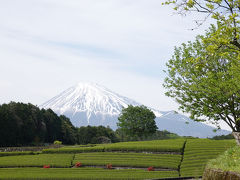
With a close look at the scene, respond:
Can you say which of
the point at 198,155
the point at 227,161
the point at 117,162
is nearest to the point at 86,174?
the point at 117,162

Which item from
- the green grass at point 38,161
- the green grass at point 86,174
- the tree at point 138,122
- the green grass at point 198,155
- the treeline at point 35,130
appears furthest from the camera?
the tree at point 138,122

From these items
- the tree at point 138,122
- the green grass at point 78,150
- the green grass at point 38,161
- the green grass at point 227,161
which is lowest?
the green grass at point 38,161

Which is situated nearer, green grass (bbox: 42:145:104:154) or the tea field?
the tea field

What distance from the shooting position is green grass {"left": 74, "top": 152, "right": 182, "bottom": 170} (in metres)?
44.3

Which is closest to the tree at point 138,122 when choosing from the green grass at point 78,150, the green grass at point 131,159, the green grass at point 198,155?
the green grass at point 78,150

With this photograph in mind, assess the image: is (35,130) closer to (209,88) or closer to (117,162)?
(117,162)

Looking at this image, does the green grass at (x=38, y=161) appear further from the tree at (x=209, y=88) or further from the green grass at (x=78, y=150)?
the tree at (x=209, y=88)

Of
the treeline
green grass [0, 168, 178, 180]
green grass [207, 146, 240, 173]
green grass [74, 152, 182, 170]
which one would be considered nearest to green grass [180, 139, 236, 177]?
green grass [74, 152, 182, 170]

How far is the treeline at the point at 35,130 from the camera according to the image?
84750mm

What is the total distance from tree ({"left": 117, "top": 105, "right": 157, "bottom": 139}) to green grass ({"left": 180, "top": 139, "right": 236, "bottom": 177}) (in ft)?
116

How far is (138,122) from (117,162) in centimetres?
4447

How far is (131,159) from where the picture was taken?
47031mm

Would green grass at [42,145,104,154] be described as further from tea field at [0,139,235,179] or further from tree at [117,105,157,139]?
tree at [117,105,157,139]

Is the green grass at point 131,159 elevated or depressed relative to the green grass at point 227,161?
depressed
